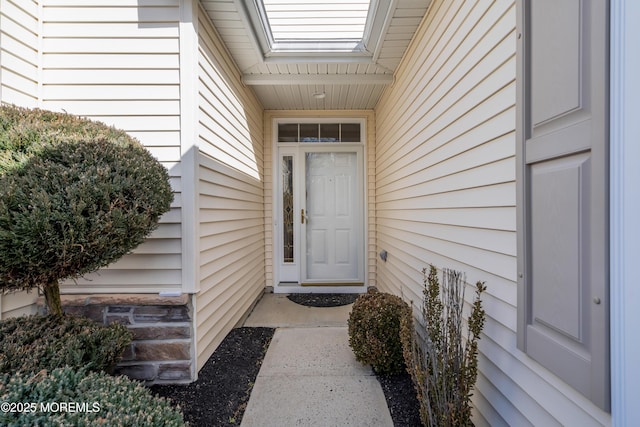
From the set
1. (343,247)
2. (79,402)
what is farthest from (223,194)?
(343,247)

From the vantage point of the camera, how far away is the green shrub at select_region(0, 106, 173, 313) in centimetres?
142

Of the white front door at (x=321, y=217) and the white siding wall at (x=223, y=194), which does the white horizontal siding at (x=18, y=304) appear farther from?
the white front door at (x=321, y=217)

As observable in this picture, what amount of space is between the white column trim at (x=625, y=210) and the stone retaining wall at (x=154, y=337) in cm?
217

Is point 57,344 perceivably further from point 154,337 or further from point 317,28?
point 317,28

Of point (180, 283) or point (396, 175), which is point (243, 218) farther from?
point (396, 175)

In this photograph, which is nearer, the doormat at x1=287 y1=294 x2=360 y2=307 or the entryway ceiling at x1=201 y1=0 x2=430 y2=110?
the entryway ceiling at x1=201 y1=0 x2=430 y2=110

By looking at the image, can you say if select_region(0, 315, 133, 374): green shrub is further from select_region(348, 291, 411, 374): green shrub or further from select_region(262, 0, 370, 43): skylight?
select_region(262, 0, 370, 43): skylight

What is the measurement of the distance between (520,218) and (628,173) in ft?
1.42

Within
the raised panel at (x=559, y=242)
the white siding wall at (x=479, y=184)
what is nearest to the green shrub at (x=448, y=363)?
the white siding wall at (x=479, y=184)

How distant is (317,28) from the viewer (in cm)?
279

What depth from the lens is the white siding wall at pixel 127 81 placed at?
2.15 metres

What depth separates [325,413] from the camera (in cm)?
186

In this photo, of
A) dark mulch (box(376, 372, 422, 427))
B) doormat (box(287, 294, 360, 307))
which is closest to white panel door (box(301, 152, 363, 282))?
doormat (box(287, 294, 360, 307))

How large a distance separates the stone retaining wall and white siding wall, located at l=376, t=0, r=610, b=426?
1783 mm
